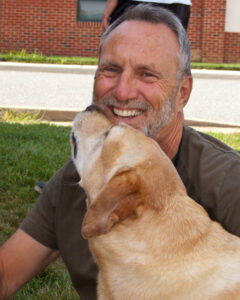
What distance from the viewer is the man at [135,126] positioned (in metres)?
3.32

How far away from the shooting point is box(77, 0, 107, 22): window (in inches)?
861

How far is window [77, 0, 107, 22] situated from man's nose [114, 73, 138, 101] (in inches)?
752

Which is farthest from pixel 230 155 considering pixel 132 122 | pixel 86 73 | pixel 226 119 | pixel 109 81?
pixel 86 73

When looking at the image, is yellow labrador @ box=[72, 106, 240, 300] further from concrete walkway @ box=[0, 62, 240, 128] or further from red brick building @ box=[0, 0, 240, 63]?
red brick building @ box=[0, 0, 240, 63]

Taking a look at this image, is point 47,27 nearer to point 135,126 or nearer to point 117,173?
point 135,126

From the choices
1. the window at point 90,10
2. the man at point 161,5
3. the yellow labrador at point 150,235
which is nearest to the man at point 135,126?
the yellow labrador at point 150,235

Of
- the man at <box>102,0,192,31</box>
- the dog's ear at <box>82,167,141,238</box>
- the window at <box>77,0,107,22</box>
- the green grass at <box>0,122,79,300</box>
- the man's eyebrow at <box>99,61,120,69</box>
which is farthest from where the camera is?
the window at <box>77,0,107,22</box>

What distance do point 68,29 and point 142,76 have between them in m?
18.9

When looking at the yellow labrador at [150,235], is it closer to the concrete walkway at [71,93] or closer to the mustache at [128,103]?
the mustache at [128,103]

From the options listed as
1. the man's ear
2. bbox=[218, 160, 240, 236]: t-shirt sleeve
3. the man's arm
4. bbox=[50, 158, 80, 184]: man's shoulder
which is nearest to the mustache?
the man's ear

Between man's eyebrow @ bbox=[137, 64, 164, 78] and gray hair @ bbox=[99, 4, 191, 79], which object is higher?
gray hair @ bbox=[99, 4, 191, 79]

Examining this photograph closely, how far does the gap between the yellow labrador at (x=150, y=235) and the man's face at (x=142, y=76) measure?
481 millimetres

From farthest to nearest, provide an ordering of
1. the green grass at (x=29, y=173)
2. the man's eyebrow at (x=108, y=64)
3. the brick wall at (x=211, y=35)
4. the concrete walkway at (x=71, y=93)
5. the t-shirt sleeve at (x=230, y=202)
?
the brick wall at (x=211, y=35), the concrete walkway at (x=71, y=93), the green grass at (x=29, y=173), the man's eyebrow at (x=108, y=64), the t-shirt sleeve at (x=230, y=202)

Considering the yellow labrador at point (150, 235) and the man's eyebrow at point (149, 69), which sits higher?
the man's eyebrow at point (149, 69)
